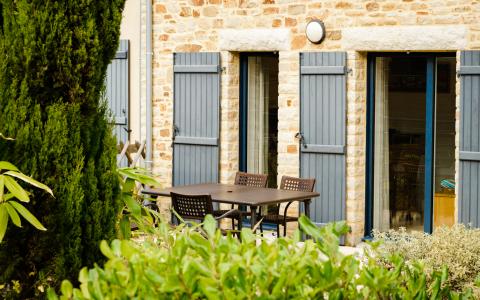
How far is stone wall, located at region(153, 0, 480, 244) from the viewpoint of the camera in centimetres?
1079

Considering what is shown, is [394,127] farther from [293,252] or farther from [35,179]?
[293,252]

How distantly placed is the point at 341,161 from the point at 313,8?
171cm

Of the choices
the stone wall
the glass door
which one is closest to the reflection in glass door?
the stone wall

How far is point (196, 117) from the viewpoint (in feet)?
41.0

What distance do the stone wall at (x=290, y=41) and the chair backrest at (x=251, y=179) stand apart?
54cm

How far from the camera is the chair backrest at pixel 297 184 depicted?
35.9 ft

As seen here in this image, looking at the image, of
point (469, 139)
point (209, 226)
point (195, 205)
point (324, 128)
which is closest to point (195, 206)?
point (195, 205)

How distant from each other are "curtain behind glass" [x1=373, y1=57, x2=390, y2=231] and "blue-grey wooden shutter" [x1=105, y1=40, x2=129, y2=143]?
339 cm

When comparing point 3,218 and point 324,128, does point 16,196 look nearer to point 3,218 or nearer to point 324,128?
point 3,218

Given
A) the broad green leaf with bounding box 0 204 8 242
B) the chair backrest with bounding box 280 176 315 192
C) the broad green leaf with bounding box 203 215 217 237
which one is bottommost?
the chair backrest with bounding box 280 176 315 192

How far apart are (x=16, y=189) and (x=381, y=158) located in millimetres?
7384

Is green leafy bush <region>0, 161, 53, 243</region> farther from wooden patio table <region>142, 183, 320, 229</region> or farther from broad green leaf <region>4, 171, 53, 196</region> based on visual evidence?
wooden patio table <region>142, 183, 320, 229</region>

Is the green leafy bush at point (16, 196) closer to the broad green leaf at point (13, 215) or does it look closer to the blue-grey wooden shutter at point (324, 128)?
the broad green leaf at point (13, 215)

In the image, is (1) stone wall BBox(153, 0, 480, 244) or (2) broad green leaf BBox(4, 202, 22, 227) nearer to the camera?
(2) broad green leaf BBox(4, 202, 22, 227)
